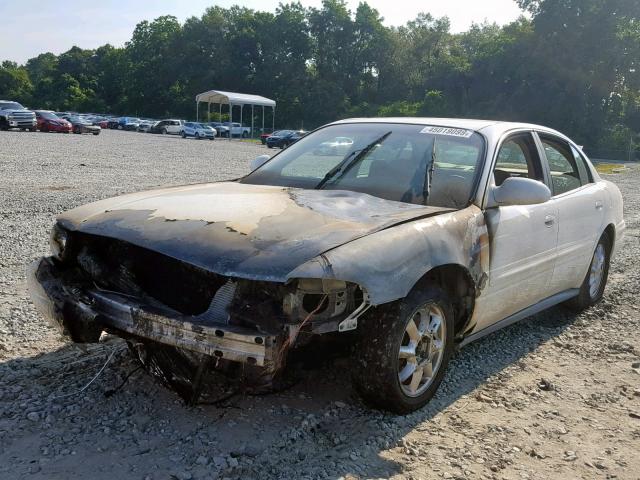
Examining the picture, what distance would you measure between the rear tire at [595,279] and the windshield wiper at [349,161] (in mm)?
2323

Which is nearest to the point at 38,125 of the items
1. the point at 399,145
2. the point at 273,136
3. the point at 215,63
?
the point at 273,136

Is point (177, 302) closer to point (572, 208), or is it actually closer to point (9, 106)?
point (572, 208)

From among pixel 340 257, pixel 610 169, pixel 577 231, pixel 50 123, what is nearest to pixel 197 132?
pixel 50 123

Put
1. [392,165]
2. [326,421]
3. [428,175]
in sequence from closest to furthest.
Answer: [326,421] < [428,175] < [392,165]

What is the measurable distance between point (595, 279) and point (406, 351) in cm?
307

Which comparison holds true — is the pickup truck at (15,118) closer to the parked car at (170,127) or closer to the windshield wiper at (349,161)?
the parked car at (170,127)

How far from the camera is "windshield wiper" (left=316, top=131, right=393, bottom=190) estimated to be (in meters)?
4.24

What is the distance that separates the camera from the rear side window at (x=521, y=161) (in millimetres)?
4637

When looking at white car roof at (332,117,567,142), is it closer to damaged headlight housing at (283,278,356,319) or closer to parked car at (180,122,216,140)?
damaged headlight housing at (283,278,356,319)

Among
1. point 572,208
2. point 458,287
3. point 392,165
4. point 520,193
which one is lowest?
point 458,287

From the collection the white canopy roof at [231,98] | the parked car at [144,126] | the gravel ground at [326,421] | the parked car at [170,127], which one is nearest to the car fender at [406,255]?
the gravel ground at [326,421]

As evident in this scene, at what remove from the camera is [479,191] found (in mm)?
3934

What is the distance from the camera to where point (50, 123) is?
39938 millimetres

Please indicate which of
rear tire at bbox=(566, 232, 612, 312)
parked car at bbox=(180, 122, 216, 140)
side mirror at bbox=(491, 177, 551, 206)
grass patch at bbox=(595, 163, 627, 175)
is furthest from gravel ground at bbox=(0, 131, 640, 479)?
parked car at bbox=(180, 122, 216, 140)
